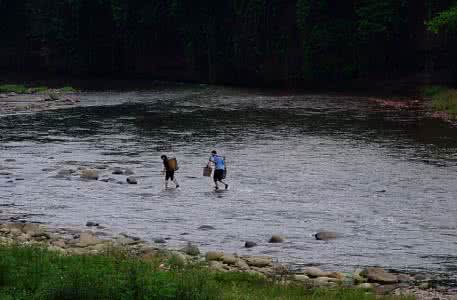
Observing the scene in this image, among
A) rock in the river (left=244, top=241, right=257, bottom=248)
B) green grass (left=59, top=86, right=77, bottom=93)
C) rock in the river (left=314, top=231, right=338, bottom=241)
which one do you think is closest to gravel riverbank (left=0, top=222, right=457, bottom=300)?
rock in the river (left=244, top=241, right=257, bottom=248)

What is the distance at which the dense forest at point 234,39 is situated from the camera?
269ft

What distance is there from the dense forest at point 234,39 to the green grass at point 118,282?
166 feet

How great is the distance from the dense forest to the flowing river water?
2188cm

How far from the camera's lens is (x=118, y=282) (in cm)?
1534

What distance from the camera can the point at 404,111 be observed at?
197ft

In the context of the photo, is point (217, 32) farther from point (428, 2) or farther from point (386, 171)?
point (386, 171)

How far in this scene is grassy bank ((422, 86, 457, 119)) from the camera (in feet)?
190

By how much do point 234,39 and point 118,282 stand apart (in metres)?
85.6

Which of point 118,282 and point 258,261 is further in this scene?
point 258,261

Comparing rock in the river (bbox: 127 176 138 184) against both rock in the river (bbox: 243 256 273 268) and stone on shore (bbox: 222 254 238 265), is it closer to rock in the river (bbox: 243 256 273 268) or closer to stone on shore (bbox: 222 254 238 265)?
rock in the river (bbox: 243 256 273 268)

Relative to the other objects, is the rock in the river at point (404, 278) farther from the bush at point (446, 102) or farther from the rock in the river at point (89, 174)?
the bush at point (446, 102)

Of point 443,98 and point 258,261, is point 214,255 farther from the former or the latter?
point 443,98

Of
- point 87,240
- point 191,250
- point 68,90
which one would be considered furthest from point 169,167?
point 68,90

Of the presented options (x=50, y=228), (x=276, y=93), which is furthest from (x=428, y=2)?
(x=50, y=228)
